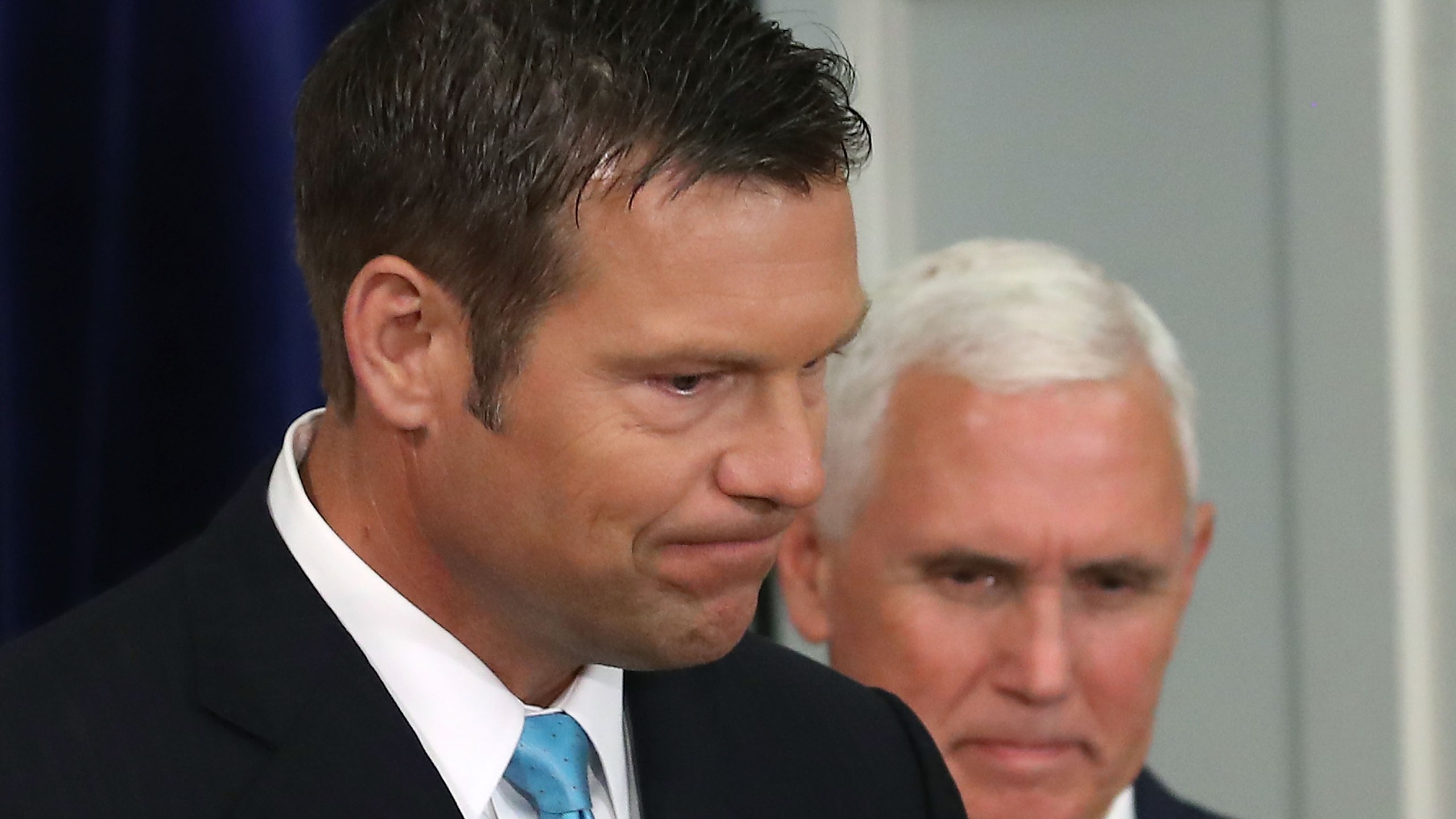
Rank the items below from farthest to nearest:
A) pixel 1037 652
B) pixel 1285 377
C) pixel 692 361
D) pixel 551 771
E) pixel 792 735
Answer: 1. pixel 1285 377
2. pixel 1037 652
3. pixel 792 735
4. pixel 551 771
5. pixel 692 361

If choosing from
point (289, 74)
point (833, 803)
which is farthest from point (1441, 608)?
point (289, 74)

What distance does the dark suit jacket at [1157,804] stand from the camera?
1688 millimetres

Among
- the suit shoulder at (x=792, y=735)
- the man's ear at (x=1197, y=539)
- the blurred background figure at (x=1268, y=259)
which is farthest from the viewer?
the blurred background figure at (x=1268, y=259)

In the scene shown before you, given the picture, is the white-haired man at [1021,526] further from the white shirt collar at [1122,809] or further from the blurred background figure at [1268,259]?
the blurred background figure at [1268,259]

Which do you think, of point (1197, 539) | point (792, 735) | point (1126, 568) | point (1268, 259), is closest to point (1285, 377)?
point (1268, 259)

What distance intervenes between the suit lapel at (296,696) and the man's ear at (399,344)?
0.38 feet

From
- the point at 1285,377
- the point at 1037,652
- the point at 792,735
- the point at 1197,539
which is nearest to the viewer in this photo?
the point at 792,735

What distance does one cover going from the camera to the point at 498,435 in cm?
106

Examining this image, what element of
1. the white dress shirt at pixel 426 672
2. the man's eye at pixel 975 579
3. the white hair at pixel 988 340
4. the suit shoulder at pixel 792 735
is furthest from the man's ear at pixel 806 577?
the white dress shirt at pixel 426 672

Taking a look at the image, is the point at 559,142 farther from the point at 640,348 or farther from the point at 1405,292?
the point at 1405,292

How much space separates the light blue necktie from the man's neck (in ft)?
0.09

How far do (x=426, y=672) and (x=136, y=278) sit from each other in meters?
0.70

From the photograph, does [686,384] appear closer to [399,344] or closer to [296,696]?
[399,344]

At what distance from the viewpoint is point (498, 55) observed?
1.05m
